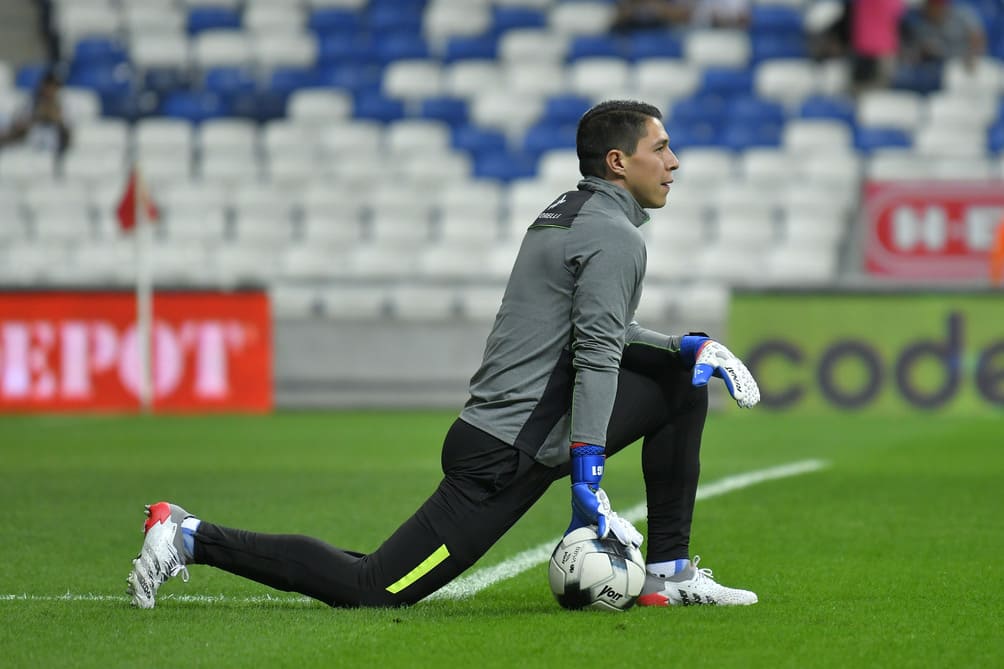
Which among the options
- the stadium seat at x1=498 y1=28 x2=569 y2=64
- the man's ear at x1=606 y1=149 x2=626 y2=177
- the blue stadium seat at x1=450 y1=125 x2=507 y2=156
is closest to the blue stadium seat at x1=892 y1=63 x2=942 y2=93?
the stadium seat at x1=498 y1=28 x2=569 y2=64

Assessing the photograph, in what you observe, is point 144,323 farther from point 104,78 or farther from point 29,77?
point 29,77

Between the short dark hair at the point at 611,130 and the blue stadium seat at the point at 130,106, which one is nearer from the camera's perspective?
the short dark hair at the point at 611,130

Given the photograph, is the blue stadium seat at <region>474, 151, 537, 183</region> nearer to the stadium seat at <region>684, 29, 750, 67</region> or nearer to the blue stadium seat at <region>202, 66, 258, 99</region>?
the stadium seat at <region>684, 29, 750, 67</region>

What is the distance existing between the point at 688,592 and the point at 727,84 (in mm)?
14762

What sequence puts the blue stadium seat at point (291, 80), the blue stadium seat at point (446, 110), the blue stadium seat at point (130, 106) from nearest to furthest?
the blue stadium seat at point (446, 110)
the blue stadium seat at point (130, 106)
the blue stadium seat at point (291, 80)

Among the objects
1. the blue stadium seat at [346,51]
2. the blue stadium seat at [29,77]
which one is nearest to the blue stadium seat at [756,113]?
the blue stadium seat at [346,51]

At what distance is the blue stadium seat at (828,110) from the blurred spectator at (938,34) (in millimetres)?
1205

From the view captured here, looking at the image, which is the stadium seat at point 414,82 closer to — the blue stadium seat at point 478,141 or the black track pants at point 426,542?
the blue stadium seat at point 478,141

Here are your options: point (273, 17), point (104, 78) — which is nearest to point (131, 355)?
point (104, 78)

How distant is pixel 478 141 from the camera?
1898 cm

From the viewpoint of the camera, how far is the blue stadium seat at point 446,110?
63.8 feet

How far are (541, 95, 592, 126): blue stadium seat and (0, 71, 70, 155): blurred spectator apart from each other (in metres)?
5.65

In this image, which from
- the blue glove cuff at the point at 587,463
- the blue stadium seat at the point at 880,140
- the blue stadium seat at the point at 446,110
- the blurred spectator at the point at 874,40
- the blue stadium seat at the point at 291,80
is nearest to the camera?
the blue glove cuff at the point at 587,463

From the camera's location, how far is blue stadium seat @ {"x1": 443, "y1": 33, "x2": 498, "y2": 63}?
2014 cm
